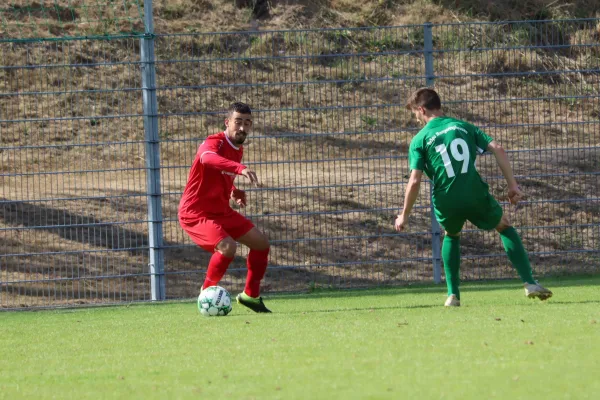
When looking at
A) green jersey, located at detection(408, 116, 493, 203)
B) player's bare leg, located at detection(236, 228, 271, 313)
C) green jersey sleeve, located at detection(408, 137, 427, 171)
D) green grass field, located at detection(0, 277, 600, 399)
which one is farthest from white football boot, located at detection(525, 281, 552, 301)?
player's bare leg, located at detection(236, 228, 271, 313)

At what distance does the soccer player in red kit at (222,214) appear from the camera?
8.86 meters

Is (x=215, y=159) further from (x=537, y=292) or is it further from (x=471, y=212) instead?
(x=537, y=292)

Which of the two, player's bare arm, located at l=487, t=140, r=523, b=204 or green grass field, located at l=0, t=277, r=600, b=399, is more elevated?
player's bare arm, located at l=487, t=140, r=523, b=204

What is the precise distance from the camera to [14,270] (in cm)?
1273

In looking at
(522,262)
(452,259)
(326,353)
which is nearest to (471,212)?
(452,259)

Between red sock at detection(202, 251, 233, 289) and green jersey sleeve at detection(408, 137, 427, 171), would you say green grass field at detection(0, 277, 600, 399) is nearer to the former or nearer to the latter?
red sock at detection(202, 251, 233, 289)

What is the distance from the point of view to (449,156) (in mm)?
8188

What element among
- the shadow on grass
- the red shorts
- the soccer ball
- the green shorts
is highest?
the green shorts

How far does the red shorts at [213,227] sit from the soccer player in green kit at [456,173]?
1.67m

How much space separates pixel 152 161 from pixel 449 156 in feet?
15.1

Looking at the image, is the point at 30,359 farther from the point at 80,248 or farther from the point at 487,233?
the point at 487,233

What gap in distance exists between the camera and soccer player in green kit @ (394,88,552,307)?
8180 millimetres

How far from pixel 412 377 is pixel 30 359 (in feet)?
9.45

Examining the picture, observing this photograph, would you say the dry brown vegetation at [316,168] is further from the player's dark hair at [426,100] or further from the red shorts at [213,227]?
the player's dark hair at [426,100]
